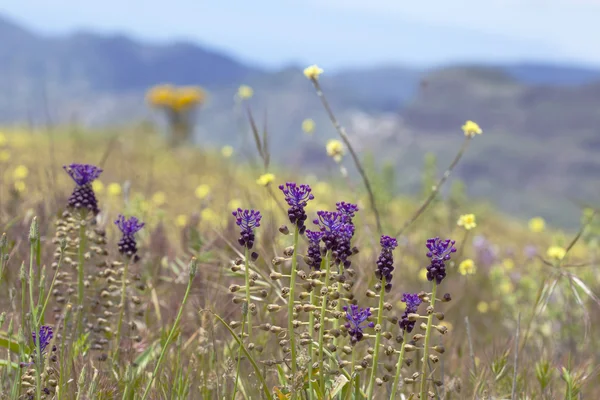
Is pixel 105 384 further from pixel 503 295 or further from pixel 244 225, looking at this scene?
pixel 503 295

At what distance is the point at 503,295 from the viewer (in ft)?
15.2

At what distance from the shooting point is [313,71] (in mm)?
2865

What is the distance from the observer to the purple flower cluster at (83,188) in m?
1.98

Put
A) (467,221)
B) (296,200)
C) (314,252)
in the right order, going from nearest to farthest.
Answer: (296,200)
(314,252)
(467,221)

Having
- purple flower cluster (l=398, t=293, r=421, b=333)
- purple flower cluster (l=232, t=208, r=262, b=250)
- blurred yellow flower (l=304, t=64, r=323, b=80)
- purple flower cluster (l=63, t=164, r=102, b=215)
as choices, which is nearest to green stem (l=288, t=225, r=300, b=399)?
purple flower cluster (l=232, t=208, r=262, b=250)

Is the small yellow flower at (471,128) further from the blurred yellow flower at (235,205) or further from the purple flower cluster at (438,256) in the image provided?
the blurred yellow flower at (235,205)

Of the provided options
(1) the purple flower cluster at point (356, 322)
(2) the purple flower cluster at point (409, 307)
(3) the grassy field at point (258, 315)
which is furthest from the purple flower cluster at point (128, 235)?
(2) the purple flower cluster at point (409, 307)

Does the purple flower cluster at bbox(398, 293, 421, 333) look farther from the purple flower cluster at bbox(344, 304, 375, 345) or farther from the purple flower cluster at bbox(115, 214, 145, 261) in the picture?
the purple flower cluster at bbox(115, 214, 145, 261)

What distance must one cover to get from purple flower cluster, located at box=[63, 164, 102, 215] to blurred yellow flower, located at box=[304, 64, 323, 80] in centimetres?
117

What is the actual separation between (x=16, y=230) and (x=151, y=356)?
4.50 ft

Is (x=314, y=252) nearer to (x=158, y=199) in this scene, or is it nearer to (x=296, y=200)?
(x=296, y=200)

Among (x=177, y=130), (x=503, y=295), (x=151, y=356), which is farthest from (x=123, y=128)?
(x=151, y=356)

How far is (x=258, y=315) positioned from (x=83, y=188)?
0.83 metres

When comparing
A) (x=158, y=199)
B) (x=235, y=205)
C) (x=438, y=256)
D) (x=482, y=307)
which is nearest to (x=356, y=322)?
(x=438, y=256)
